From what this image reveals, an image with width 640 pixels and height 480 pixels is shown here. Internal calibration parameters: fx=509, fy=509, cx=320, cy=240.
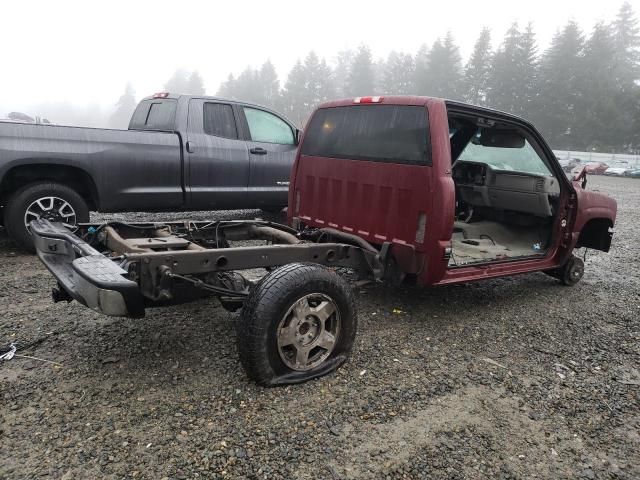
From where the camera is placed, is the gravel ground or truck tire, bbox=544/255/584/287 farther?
truck tire, bbox=544/255/584/287

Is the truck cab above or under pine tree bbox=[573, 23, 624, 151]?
under

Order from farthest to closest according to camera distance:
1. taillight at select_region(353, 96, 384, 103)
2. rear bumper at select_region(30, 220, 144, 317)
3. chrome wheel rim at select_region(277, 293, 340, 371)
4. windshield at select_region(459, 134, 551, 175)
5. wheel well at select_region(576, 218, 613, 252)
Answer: wheel well at select_region(576, 218, 613, 252), windshield at select_region(459, 134, 551, 175), taillight at select_region(353, 96, 384, 103), chrome wheel rim at select_region(277, 293, 340, 371), rear bumper at select_region(30, 220, 144, 317)

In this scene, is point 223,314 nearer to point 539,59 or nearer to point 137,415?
point 137,415

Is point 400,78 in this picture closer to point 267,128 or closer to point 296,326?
point 267,128

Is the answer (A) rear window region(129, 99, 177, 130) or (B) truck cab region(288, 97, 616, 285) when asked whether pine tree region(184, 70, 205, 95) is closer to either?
(A) rear window region(129, 99, 177, 130)

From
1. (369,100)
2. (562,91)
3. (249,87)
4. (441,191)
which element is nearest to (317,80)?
(249,87)

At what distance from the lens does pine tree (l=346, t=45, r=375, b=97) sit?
A: 71.1 meters

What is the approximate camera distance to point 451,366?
11.5 ft

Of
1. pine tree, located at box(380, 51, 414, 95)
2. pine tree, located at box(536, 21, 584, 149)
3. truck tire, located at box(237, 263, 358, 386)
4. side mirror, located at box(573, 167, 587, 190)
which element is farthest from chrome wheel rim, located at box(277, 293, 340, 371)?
pine tree, located at box(380, 51, 414, 95)

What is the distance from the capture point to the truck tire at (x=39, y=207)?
5.25 meters

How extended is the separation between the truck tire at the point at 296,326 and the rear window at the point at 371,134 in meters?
1.39

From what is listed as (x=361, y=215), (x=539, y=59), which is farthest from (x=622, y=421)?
(x=539, y=59)

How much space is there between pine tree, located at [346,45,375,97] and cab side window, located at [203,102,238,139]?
A: 6604cm

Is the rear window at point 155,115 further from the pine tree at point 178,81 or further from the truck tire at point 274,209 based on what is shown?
the pine tree at point 178,81
